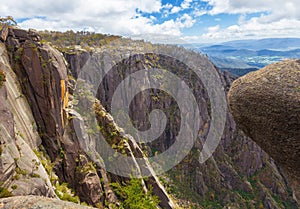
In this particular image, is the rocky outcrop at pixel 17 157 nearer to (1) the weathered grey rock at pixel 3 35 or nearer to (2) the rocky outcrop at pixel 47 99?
(2) the rocky outcrop at pixel 47 99

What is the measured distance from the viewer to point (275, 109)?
8008 millimetres

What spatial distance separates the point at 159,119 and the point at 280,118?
82.7 meters

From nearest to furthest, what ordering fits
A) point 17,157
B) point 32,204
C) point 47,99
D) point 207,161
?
point 32,204 → point 17,157 → point 47,99 → point 207,161

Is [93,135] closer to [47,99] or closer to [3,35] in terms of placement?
[47,99]

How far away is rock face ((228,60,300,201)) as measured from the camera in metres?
7.77

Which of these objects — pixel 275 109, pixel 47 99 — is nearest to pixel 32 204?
pixel 275 109

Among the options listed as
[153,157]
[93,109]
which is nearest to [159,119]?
[153,157]

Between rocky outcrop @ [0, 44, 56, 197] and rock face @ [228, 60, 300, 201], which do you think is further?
rocky outcrop @ [0, 44, 56, 197]

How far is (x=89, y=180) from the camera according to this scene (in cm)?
2698

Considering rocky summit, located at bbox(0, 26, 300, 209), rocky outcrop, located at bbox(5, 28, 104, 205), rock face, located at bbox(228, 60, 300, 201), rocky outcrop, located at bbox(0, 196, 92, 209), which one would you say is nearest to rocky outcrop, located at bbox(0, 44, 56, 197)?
rocky summit, located at bbox(0, 26, 300, 209)

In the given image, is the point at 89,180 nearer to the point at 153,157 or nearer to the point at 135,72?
the point at 153,157

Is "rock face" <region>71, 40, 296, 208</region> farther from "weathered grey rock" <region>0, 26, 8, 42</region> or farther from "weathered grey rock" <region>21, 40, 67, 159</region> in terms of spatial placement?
"weathered grey rock" <region>21, 40, 67, 159</region>

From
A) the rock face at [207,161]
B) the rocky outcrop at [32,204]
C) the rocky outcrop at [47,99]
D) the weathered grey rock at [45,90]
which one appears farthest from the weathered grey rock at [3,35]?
the rock face at [207,161]

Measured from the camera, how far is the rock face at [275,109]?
7.77 metres
